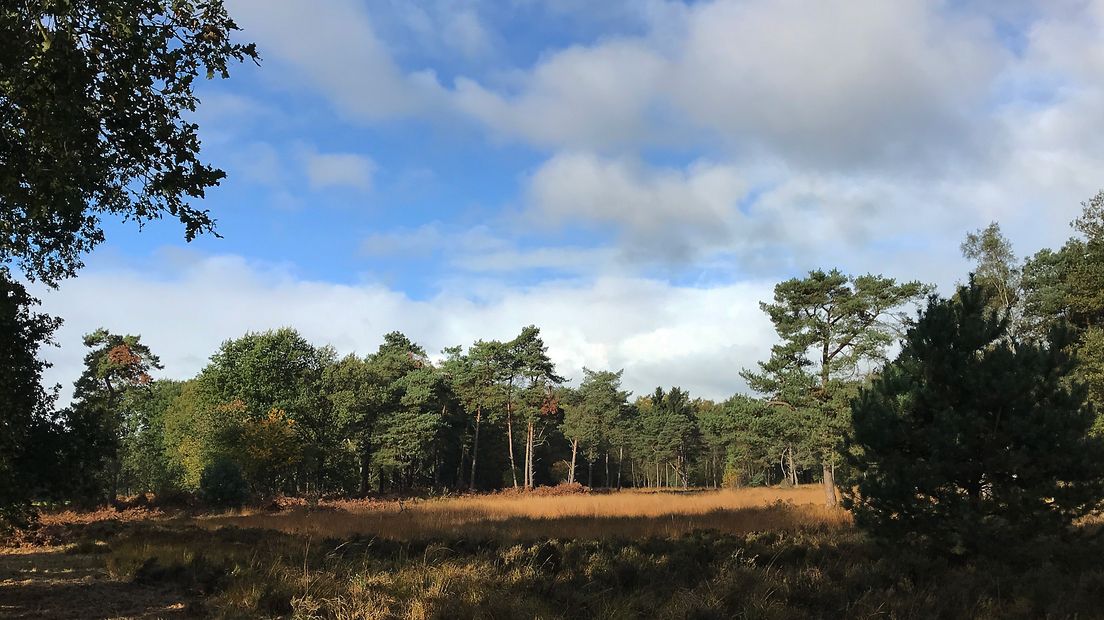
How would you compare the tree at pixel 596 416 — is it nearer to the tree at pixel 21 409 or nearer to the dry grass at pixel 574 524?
the dry grass at pixel 574 524

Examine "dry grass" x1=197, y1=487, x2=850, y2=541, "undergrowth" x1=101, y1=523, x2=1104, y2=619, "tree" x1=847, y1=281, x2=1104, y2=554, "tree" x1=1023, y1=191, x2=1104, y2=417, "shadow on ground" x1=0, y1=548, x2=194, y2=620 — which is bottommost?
"dry grass" x1=197, y1=487, x2=850, y2=541

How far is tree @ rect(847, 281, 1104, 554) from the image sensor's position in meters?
8.23

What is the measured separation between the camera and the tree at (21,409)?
40.0 feet

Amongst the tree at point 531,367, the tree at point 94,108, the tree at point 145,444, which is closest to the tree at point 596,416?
the tree at point 531,367

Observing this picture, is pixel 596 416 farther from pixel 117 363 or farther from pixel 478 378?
pixel 117 363

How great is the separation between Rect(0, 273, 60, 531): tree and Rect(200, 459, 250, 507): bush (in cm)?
1299

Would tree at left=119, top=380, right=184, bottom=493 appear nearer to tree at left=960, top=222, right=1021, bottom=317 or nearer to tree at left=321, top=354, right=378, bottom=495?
tree at left=321, top=354, right=378, bottom=495

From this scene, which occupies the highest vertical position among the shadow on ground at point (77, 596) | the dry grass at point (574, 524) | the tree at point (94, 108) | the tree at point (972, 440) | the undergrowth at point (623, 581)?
the tree at point (94, 108)

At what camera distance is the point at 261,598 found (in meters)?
7.34

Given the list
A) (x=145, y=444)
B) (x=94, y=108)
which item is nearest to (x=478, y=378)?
(x=145, y=444)

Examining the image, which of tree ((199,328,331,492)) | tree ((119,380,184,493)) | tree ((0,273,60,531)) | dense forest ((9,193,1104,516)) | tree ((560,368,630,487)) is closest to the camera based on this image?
tree ((0,273,60,531))

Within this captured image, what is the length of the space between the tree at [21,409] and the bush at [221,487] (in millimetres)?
12989

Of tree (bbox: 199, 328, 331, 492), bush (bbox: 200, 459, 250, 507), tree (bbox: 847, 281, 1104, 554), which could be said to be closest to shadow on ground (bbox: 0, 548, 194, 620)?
tree (bbox: 847, 281, 1104, 554)

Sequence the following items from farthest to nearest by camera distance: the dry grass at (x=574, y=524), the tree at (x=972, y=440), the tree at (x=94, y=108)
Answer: the dry grass at (x=574, y=524) < the tree at (x=972, y=440) < the tree at (x=94, y=108)
